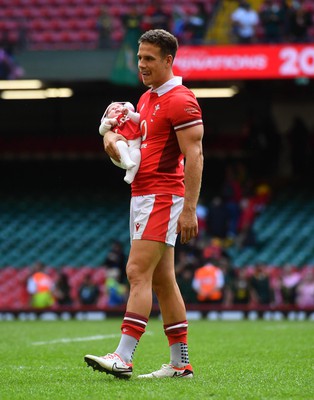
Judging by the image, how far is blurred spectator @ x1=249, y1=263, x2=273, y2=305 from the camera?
19.9 meters

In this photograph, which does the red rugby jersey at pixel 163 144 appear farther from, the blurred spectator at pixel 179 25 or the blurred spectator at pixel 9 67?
the blurred spectator at pixel 9 67

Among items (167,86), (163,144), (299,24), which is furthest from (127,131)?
(299,24)

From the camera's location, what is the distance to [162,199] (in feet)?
21.1

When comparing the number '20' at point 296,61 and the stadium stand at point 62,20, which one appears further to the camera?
the stadium stand at point 62,20

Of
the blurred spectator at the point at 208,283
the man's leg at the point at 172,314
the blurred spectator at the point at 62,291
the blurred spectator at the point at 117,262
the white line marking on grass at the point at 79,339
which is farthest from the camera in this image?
the blurred spectator at the point at 62,291

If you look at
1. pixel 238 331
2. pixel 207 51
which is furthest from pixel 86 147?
pixel 238 331

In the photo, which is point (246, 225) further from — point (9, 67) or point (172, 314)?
point (172, 314)

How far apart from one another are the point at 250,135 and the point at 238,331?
12.5m

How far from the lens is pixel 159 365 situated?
786 cm

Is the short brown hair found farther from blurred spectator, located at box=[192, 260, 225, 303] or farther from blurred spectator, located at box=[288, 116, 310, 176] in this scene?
blurred spectator, located at box=[288, 116, 310, 176]

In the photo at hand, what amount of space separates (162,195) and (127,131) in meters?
0.51

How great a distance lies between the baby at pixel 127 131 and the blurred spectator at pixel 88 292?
560 inches

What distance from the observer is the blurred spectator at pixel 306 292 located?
1975 cm

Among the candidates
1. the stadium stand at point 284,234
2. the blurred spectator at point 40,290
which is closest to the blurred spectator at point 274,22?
the stadium stand at point 284,234
